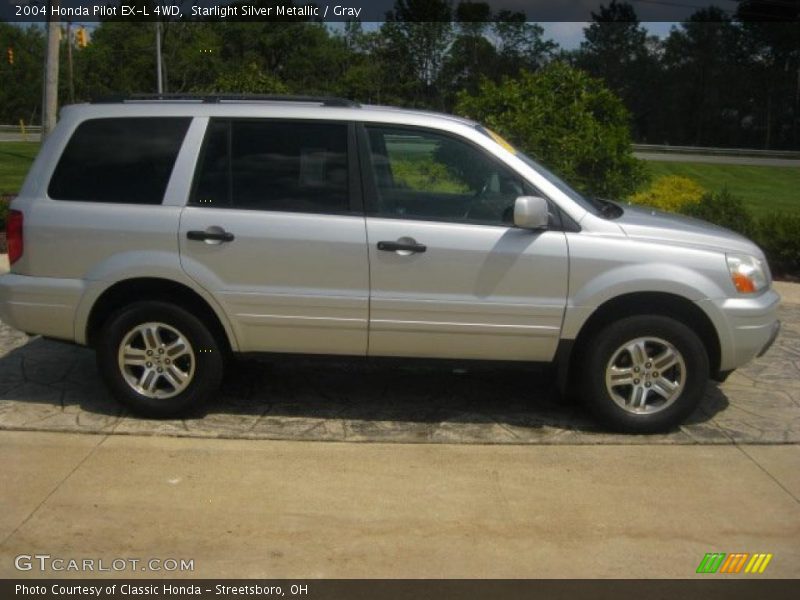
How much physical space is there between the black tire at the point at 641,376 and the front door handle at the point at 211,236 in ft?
7.18

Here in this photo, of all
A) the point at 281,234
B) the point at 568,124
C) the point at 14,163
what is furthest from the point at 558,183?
the point at 14,163

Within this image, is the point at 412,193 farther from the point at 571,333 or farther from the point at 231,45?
the point at 231,45

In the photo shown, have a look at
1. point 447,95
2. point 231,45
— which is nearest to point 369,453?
point 447,95

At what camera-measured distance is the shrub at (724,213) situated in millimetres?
10773

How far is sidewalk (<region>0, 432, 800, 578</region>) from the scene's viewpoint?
3.93 m

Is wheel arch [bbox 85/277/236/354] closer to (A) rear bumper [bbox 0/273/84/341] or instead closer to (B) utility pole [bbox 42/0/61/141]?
(A) rear bumper [bbox 0/273/84/341]

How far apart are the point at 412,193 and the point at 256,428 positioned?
170 cm

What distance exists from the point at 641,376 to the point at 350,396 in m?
1.92

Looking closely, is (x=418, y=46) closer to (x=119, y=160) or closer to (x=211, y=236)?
(x=119, y=160)

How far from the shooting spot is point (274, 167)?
211 inches

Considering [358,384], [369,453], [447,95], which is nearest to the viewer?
[369,453]

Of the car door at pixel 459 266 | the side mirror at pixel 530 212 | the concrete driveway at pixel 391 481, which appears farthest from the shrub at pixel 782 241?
the side mirror at pixel 530 212

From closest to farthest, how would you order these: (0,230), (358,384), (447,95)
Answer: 1. (358,384)
2. (0,230)
3. (447,95)

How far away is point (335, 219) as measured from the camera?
5.23 meters
